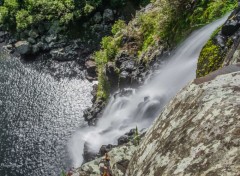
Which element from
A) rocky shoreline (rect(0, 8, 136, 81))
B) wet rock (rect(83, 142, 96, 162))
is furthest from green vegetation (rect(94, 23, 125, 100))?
rocky shoreline (rect(0, 8, 136, 81))

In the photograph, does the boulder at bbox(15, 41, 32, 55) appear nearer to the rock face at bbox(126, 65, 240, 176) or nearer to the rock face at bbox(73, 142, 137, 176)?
the rock face at bbox(73, 142, 137, 176)

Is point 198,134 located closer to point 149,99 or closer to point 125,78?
point 149,99

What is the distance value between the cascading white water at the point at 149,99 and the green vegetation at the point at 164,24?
5.89ft

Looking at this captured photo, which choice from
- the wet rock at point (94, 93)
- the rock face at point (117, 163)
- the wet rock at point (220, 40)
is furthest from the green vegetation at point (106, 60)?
the rock face at point (117, 163)

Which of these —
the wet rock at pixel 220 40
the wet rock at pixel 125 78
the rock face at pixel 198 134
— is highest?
the wet rock at pixel 125 78

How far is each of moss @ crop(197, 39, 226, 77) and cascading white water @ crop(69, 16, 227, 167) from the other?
8049 mm

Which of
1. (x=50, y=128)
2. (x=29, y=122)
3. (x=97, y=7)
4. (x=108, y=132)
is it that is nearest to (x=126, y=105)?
(x=108, y=132)

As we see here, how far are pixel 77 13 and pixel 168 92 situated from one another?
1440 inches

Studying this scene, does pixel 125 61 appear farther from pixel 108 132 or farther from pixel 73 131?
pixel 73 131

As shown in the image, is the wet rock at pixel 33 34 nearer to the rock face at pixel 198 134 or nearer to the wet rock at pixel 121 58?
the wet rock at pixel 121 58

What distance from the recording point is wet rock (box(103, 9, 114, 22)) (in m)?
60.2

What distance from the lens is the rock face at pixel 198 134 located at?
19.2 feet

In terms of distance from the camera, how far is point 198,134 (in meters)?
6.50

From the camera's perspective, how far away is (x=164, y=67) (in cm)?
3253
